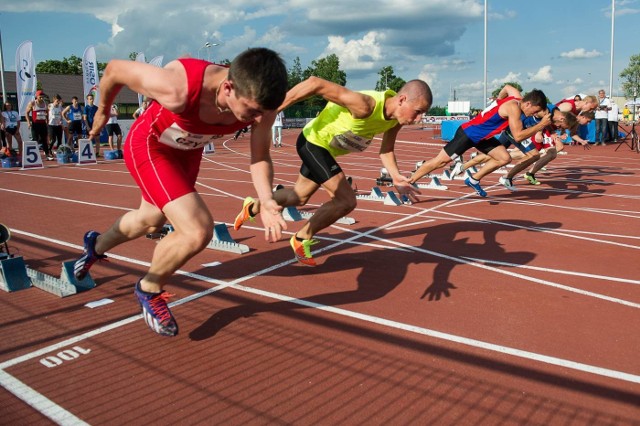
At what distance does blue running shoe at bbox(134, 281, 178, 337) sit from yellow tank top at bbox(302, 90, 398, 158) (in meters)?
2.52

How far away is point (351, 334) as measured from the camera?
360cm

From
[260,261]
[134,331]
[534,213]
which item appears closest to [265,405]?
[134,331]

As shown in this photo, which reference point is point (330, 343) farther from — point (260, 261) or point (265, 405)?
point (260, 261)

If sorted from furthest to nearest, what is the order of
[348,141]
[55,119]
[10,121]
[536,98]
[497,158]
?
[55,119] < [10,121] < [497,158] < [536,98] < [348,141]

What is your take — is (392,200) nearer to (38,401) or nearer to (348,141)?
(348,141)

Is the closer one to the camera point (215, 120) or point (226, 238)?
point (215, 120)

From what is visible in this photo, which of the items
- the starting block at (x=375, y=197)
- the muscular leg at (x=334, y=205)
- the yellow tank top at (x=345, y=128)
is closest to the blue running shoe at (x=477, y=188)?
the starting block at (x=375, y=197)

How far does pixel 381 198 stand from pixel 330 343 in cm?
592

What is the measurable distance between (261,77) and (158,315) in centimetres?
172

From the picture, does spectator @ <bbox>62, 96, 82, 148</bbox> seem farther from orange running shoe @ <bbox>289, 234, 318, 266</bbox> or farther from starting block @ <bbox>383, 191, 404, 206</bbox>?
orange running shoe @ <bbox>289, 234, 318, 266</bbox>

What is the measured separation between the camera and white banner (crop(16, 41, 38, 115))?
19.4m

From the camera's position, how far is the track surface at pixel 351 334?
272 centimetres

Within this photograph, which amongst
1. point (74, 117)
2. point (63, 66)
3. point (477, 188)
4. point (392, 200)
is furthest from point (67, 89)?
point (477, 188)

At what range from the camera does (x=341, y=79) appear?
106438 mm
